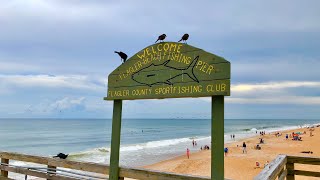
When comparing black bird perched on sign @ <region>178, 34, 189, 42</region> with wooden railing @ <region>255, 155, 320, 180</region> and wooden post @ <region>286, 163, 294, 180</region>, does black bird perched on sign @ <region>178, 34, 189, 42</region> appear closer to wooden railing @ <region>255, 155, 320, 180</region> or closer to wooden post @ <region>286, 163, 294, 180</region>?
wooden railing @ <region>255, 155, 320, 180</region>

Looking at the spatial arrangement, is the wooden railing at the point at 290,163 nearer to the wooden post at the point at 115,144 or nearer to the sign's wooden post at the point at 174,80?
the sign's wooden post at the point at 174,80

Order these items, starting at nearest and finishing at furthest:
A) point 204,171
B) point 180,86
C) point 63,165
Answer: point 180,86 → point 63,165 → point 204,171

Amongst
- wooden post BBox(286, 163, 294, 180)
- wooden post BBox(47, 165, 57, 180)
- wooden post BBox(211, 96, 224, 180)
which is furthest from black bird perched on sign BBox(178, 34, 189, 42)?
wooden post BBox(286, 163, 294, 180)

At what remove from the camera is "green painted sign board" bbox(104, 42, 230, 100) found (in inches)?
135

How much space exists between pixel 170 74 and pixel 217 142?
3.73ft

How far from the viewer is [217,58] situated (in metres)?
3.46

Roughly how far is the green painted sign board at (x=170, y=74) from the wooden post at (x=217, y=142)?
0.71 feet

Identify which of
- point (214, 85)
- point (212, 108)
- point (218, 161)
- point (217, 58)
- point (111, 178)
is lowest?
point (111, 178)

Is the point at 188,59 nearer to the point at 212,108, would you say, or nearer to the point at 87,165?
the point at 212,108

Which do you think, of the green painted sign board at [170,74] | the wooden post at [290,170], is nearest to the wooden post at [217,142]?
the green painted sign board at [170,74]

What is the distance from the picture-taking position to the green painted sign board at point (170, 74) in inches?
135

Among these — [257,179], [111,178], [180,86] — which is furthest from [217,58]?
[111,178]

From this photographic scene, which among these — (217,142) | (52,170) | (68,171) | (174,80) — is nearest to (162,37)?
(174,80)

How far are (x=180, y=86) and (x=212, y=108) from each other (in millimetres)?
565
